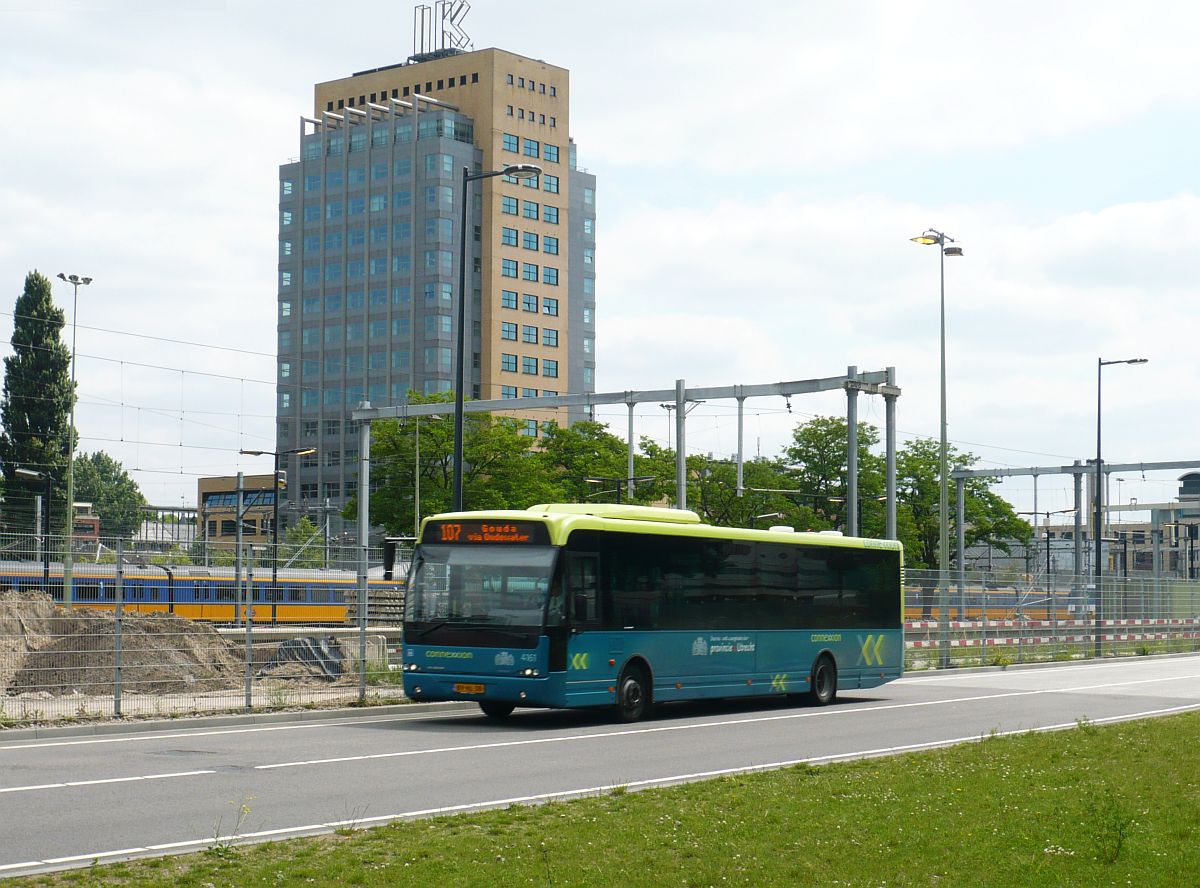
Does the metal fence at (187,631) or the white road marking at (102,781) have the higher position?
the metal fence at (187,631)

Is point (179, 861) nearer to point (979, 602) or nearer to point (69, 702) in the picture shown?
point (69, 702)

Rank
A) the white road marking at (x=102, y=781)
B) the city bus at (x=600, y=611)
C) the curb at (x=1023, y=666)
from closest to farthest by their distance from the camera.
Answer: the white road marking at (x=102, y=781), the city bus at (x=600, y=611), the curb at (x=1023, y=666)

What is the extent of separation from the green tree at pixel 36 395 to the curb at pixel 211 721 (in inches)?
2346

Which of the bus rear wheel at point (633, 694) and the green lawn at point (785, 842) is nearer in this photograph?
the green lawn at point (785, 842)

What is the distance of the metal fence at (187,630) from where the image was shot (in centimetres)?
2031

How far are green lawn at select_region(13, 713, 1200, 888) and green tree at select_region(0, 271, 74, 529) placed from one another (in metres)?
71.6

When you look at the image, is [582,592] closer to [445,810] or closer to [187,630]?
[187,630]

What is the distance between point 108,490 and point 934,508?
339 feet

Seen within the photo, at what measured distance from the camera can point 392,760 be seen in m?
16.4

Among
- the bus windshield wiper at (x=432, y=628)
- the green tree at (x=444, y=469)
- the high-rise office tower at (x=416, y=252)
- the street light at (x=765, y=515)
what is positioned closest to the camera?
the bus windshield wiper at (x=432, y=628)

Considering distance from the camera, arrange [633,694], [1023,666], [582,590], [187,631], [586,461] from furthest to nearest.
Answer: [586,461] → [1023,666] → [187,631] → [633,694] → [582,590]

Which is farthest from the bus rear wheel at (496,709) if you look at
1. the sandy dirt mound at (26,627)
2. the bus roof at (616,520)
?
the sandy dirt mound at (26,627)

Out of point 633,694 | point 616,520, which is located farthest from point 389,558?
point 633,694

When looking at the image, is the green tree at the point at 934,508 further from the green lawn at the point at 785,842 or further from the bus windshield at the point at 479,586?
the green lawn at the point at 785,842
